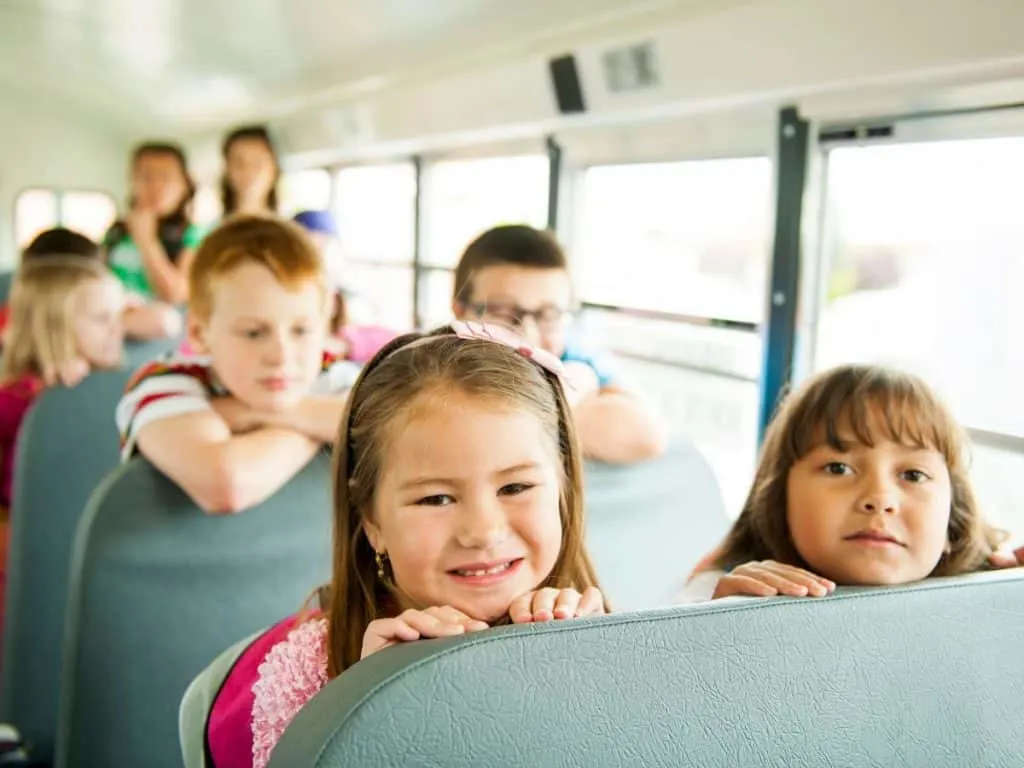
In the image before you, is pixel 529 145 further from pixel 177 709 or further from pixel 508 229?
pixel 177 709

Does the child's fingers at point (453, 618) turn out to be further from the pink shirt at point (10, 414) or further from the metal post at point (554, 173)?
the metal post at point (554, 173)

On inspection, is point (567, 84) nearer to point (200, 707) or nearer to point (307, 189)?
point (200, 707)

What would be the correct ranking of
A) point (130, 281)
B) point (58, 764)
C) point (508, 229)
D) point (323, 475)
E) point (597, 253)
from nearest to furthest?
point (58, 764)
point (323, 475)
point (508, 229)
point (597, 253)
point (130, 281)

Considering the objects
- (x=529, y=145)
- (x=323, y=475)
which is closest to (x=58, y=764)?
(x=323, y=475)

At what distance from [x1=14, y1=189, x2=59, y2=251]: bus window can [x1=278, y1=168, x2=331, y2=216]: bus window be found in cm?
292

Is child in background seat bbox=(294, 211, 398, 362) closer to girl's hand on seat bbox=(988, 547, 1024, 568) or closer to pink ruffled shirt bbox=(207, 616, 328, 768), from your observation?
pink ruffled shirt bbox=(207, 616, 328, 768)

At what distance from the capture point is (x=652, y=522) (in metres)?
2.19

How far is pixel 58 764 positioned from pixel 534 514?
41.8 inches

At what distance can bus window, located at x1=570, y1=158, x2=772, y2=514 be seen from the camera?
283cm

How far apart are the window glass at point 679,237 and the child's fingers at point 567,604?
5.61ft

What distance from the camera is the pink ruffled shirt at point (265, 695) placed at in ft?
3.98

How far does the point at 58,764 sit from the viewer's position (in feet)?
5.81

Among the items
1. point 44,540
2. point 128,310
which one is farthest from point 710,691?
point 128,310

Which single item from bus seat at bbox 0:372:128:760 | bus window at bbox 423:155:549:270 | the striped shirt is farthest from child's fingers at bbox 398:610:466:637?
bus window at bbox 423:155:549:270
